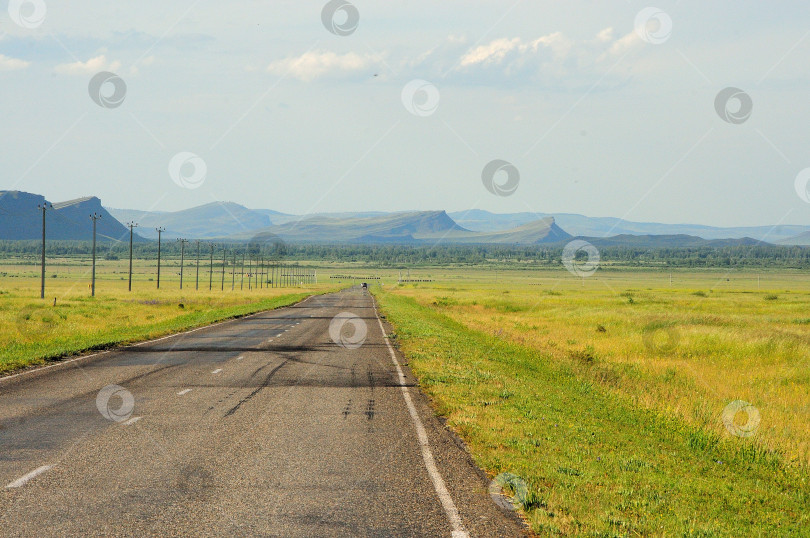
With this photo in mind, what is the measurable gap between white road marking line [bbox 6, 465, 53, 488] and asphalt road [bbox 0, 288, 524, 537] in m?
0.01

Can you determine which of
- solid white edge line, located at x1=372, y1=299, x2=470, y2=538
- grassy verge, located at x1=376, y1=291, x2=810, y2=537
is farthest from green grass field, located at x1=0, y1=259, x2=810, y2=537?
solid white edge line, located at x1=372, y1=299, x2=470, y2=538

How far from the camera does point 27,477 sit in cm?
884

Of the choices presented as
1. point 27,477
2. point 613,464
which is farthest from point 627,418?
point 27,477

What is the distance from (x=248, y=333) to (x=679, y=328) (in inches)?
877

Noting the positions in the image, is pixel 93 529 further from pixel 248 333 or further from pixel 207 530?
pixel 248 333

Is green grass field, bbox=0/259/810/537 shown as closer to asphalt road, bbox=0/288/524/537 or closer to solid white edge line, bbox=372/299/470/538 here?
solid white edge line, bbox=372/299/470/538

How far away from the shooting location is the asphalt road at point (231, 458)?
7406mm

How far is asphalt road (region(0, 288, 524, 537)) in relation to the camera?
292 inches

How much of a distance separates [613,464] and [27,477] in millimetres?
7038

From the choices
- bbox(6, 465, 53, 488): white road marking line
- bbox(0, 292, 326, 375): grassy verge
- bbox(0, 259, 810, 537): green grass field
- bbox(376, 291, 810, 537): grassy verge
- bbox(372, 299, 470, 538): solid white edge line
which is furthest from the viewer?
bbox(0, 292, 326, 375): grassy verge

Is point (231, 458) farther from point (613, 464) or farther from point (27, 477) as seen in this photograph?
point (613, 464)

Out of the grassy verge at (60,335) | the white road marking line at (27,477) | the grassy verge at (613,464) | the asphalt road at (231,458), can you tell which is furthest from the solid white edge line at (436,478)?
the grassy verge at (60,335)

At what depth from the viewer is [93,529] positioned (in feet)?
23.0

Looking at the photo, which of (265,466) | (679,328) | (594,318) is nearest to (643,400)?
(265,466)
